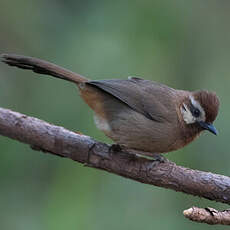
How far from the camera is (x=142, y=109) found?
5148 millimetres

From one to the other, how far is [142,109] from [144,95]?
0.18 meters

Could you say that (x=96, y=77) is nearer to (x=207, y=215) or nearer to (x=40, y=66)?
(x=40, y=66)

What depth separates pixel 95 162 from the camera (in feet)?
14.9

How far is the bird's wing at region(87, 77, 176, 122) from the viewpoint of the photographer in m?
5.07

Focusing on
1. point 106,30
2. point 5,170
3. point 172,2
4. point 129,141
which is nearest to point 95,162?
point 129,141

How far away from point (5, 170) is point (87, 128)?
908 millimetres

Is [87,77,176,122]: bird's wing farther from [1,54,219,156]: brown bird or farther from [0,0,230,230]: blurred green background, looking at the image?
[0,0,230,230]: blurred green background

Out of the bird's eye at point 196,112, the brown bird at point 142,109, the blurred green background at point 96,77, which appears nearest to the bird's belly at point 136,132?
the brown bird at point 142,109

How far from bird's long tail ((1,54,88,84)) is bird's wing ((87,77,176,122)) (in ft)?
0.58

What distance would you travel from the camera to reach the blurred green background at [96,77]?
4.77 metres

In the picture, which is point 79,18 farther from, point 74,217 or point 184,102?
point 74,217

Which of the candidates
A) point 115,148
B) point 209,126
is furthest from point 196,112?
point 115,148

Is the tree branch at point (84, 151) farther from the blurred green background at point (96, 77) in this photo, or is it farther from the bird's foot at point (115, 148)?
the blurred green background at point (96, 77)

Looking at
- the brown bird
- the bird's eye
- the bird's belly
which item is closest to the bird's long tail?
the brown bird
